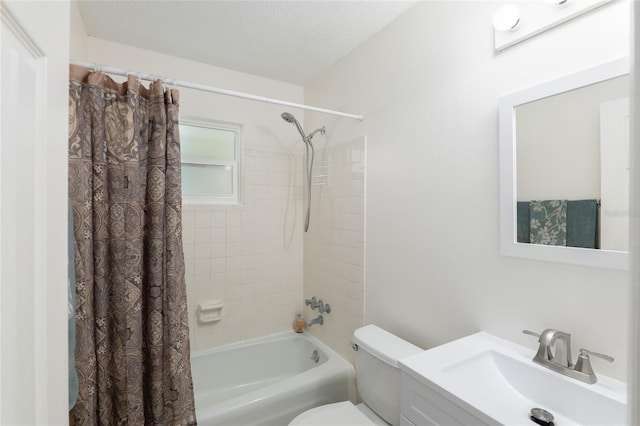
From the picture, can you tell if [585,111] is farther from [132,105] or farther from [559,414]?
[132,105]

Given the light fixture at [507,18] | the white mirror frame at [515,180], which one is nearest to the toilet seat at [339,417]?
the white mirror frame at [515,180]

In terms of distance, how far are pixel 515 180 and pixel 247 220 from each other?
179cm

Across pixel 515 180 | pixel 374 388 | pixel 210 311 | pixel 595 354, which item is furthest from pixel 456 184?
pixel 210 311

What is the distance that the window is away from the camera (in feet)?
7.22

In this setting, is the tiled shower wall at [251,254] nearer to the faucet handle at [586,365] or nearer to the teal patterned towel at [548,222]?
the teal patterned towel at [548,222]

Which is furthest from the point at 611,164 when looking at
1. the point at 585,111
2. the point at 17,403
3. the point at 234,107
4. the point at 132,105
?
the point at 234,107

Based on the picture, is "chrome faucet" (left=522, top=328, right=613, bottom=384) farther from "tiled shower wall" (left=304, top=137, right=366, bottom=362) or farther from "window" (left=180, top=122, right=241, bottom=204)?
"window" (left=180, top=122, right=241, bottom=204)

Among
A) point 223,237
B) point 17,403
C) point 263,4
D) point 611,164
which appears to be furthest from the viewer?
point 223,237

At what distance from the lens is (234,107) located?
227cm

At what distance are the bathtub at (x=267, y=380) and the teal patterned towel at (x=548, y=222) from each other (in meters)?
1.36

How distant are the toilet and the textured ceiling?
174cm

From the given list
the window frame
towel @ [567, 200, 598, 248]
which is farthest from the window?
towel @ [567, 200, 598, 248]

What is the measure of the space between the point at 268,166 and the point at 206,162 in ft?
1.54

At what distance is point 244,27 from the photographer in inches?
69.2
